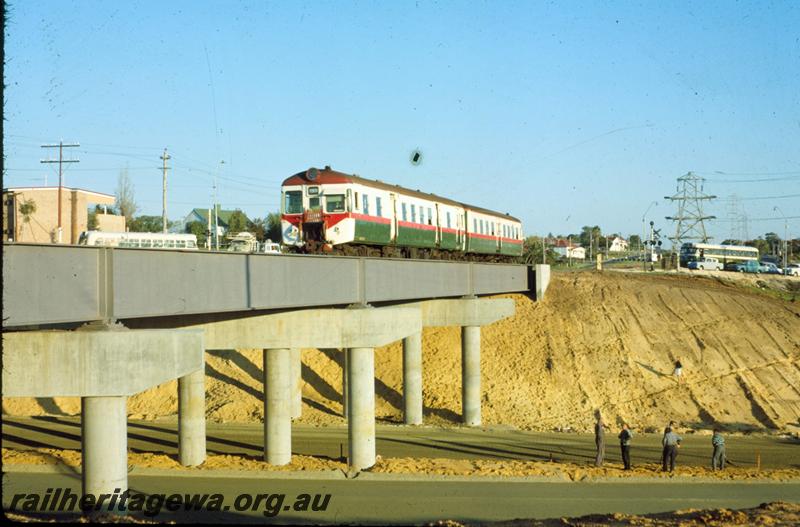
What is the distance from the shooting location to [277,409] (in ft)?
83.2

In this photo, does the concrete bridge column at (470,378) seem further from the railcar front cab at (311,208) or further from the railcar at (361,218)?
the railcar front cab at (311,208)

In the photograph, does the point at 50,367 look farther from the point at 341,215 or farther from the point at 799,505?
the point at 341,215

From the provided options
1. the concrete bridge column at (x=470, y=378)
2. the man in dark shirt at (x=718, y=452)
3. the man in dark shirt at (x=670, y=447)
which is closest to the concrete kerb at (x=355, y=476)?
the man in dark shirt at (x=670, y=447)

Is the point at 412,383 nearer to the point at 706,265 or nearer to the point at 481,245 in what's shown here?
the point at 481,245

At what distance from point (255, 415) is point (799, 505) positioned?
23467 millimetres

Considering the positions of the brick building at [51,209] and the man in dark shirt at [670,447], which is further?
the brick building at [51,209]

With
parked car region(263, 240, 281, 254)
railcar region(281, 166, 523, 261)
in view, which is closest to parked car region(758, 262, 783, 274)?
railcar region(281, 166, 523, 261)

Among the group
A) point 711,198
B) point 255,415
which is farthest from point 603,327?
point 711,198

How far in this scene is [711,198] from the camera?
103438 millimetres

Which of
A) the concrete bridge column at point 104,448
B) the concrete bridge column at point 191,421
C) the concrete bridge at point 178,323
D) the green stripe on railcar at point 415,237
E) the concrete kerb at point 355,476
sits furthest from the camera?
the green stripe on railcar at point 415,237

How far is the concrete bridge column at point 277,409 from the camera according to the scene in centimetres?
2500

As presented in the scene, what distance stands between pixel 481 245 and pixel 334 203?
64.0ft

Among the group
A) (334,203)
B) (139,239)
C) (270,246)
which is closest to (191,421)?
(270,246)

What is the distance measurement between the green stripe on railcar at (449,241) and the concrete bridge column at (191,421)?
19.6 meters
